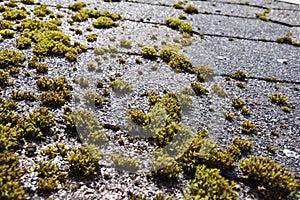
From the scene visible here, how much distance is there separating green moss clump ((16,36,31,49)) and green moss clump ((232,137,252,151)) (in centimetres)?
768

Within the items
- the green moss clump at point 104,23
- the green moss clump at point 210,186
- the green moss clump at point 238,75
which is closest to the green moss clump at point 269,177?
the green moss clump at point 210,186

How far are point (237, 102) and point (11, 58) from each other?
24.0ft

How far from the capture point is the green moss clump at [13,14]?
12.4m

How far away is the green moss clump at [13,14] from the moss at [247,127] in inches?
382

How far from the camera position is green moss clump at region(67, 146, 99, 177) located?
6.76 metres

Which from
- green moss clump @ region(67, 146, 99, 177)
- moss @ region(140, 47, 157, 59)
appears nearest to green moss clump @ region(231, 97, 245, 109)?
moss @ region(140, 47, 157, 59)

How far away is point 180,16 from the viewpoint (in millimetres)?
14836

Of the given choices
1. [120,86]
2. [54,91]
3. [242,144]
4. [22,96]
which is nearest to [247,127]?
[242,144]

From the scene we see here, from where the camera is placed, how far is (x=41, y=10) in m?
13.3

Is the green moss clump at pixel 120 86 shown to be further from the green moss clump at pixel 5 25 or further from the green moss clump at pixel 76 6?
the green moss clump at pixel 76 6

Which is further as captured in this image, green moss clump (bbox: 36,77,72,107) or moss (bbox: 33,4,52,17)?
moss (bbox: 33,4,52,17)

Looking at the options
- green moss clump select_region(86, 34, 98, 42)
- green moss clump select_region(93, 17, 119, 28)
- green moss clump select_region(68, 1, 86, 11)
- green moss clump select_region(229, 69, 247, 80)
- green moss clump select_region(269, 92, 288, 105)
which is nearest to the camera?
green moss clump select_region(269, 92, 288, 105)

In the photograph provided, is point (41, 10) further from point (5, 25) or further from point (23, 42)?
point (23, 42)

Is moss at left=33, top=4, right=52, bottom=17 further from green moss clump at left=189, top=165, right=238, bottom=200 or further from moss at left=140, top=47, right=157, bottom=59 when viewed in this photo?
green moss clump at left=189, top=165, right=238, bottom=200
